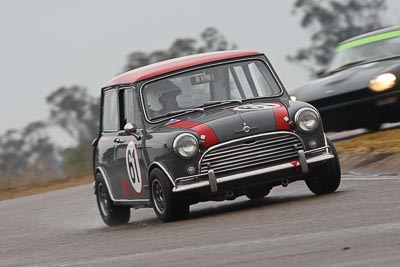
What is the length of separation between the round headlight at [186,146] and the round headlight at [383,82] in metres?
7.39

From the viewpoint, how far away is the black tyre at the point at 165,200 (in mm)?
11305

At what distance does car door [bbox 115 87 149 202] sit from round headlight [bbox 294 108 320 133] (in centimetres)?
156

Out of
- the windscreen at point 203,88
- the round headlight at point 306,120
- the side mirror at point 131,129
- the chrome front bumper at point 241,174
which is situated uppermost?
the windscreen at point 203,88

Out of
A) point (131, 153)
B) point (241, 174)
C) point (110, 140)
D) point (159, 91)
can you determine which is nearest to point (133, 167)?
point (131, 153)

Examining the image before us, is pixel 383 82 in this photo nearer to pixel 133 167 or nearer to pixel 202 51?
pixel 133 167

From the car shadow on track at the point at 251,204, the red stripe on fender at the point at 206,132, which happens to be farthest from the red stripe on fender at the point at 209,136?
the car shadow on track at the point at 251,204

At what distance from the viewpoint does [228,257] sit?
7.98 m

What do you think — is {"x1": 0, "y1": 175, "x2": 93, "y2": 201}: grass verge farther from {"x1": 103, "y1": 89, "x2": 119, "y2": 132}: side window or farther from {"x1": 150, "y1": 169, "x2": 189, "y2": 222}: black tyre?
{"x1": 150, "y1": 169, "x2": 189, "y2": 222}: black tyre

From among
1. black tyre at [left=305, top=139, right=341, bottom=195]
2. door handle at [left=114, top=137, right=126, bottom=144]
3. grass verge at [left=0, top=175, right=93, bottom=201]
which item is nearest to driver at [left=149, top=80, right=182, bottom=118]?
door handle at [left=114, top=137, right=126, bottom=144]

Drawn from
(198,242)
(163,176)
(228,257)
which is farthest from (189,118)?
(228,257)

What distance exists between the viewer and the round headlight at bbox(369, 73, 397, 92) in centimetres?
1800

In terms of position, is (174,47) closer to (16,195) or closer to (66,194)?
(16,195)

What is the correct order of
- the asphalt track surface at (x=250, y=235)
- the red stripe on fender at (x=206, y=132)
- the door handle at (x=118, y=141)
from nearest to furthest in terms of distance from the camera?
the asphalt track surface at (x=250, y=235) < the red stripe on fender at (x=206, y=132) < the door handle at (x=118, y=141)

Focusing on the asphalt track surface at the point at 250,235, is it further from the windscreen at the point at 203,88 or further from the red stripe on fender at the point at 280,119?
the windscreen at the point at 203,88
